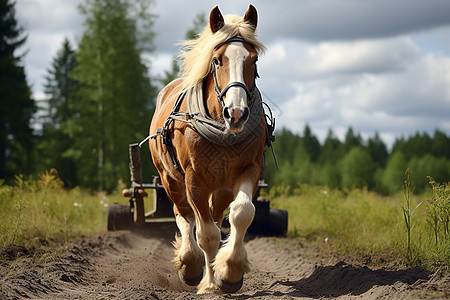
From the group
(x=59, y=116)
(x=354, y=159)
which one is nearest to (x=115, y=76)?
(x=59, y=116)

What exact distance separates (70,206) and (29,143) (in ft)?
54.3

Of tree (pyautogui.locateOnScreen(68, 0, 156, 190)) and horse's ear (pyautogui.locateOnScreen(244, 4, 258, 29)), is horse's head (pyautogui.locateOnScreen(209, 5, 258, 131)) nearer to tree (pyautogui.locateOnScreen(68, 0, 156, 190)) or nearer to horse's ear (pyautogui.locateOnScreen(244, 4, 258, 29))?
horse's ear (pyautogui.locateOnScreen(244, 4, 258, 29))

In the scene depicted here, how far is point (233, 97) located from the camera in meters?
4.14

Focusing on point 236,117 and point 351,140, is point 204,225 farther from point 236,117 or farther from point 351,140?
point 351,140

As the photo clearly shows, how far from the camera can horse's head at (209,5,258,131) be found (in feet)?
13.4

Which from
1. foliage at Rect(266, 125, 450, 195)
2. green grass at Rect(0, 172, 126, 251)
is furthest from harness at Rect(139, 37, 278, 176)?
foliage at Rect(266, 125, 450, 195)

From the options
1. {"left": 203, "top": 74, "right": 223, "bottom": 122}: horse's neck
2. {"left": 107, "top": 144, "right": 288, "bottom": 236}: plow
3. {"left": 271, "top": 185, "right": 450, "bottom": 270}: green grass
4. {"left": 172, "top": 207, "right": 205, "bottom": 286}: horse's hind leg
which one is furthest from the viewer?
{"left": 107, "top": 144, "right": 288, "bottom": 236}: plow

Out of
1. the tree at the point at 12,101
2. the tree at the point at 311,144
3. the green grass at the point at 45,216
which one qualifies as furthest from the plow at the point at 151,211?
the tree at the point at 311,144

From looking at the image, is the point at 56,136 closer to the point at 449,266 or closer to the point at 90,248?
the point at 90,248

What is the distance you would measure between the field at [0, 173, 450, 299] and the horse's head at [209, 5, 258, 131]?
1.60 m

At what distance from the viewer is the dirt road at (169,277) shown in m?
4.34

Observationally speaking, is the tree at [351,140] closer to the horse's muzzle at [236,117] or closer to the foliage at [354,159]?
the foliage at [354,159]

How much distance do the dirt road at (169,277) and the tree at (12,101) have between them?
54.8 feet

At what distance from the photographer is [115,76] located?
2512cm
